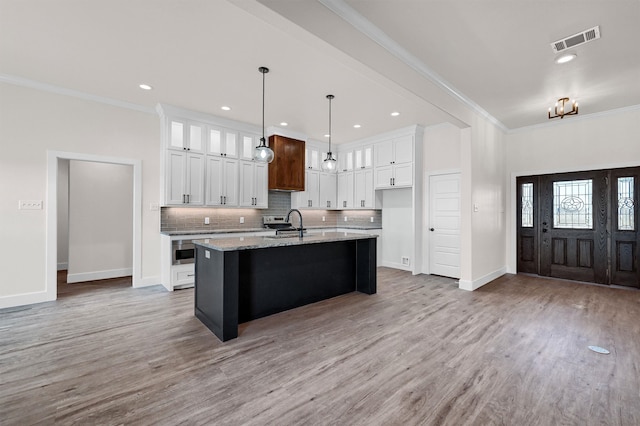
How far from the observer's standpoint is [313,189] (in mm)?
7012

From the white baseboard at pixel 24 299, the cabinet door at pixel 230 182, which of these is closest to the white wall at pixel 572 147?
the cabinet door at pixel 230 182

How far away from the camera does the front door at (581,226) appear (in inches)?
192

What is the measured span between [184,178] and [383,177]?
407 centimetres

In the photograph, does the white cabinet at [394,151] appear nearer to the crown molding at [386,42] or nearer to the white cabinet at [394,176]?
the white cabinet at [394,176]

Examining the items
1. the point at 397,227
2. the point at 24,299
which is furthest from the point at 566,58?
the point at 24,299

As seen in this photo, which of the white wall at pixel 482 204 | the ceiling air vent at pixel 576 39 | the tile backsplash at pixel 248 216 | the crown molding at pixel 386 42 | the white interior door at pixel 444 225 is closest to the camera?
the crown molding at pixel 386 42

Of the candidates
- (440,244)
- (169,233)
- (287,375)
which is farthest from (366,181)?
(287,375)

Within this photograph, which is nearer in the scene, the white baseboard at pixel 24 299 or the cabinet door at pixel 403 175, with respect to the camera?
the white baseboard at pixel 24 299

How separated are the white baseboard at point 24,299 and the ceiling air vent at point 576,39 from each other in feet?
23.1

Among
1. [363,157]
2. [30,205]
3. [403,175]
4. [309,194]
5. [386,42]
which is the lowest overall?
[30,205]

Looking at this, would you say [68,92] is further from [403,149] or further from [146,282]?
[403,149]

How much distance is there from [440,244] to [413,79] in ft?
11.5

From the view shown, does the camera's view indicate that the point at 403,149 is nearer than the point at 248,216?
Yes

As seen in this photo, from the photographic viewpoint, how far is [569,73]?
142 inches
